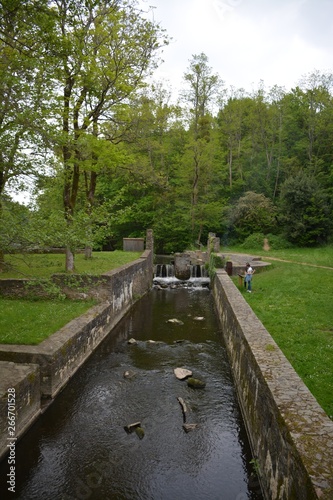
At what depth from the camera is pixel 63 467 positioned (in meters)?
5.80

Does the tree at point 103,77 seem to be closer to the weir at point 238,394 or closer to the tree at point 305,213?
the weir at point 238,394

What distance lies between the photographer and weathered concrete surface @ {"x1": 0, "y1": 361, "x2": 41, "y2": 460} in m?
5.82

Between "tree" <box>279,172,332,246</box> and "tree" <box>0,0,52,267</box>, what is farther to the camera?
"tree" <box>279,172,332,246</box>

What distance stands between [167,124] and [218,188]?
8.29 metres

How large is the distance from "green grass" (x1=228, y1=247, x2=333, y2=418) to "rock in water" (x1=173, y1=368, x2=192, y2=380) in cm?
249

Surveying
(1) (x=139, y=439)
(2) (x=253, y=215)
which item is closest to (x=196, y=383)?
(1) (x=139, y=439)

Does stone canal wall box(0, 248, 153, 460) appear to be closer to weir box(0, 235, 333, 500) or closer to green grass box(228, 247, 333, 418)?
weir box(0, 235, 333, 500)

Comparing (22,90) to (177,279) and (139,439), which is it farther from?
(177,279)

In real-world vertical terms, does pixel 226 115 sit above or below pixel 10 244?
above

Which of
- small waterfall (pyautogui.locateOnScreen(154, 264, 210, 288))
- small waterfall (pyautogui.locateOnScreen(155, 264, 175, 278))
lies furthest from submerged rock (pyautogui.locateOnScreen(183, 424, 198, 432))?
small waterfall (pyautogui.locateOnScreen(155, 264, 175, 278))

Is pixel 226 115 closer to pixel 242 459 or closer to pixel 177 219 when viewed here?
pixel 177 219

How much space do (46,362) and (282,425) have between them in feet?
17.2

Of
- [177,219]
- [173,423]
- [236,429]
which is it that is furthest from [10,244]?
[177,219]

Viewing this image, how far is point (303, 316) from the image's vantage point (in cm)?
1051
